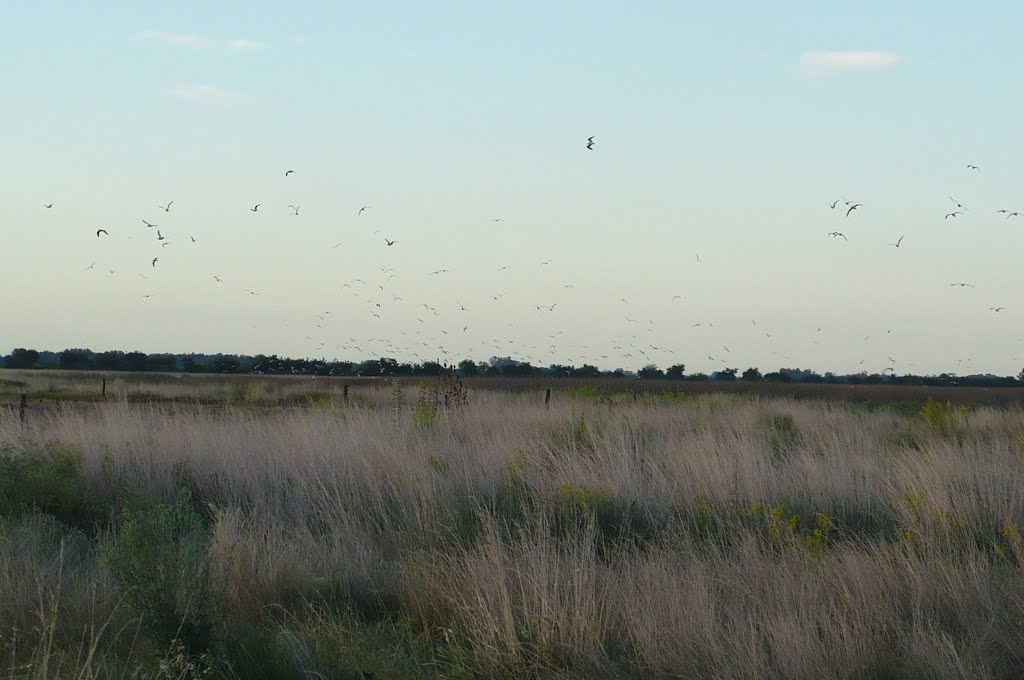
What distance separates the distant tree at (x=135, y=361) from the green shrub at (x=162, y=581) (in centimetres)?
9516

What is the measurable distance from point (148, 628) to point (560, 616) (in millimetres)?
2312

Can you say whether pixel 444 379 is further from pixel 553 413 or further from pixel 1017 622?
pixel 1017 622

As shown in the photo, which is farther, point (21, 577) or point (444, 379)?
point (444, 379)

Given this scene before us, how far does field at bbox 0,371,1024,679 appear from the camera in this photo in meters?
5.38

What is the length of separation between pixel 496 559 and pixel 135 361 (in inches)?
3891

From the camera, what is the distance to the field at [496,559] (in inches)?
212

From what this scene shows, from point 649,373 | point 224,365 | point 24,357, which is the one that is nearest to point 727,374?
point 649,373

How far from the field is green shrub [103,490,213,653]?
0.02 metres

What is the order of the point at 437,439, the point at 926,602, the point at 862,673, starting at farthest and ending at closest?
the point at 437,439 → the point at 926,602 → the point at 862,673

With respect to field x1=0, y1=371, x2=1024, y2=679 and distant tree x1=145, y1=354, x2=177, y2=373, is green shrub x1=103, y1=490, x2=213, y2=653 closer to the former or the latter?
field x1=0, y1=371, x2=1024, y2=679

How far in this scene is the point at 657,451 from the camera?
12.3 meters

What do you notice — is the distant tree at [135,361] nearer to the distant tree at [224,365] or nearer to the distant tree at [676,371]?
the distant tree at [224,365]

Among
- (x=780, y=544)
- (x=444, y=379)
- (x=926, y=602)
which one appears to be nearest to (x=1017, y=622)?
(x=926, y=602)

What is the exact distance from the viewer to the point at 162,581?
18.3ft
